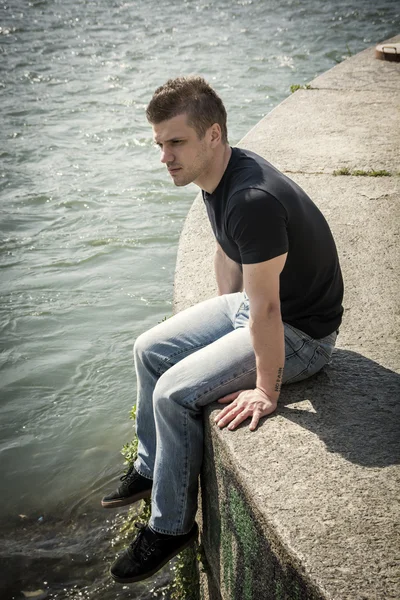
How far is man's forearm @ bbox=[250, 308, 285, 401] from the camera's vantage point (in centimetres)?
259

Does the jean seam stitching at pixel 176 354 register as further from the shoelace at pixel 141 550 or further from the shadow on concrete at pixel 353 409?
the shoelace at pixel 141 550

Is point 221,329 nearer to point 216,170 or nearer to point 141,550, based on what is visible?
point 216,170

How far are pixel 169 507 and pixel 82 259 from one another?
181 inches

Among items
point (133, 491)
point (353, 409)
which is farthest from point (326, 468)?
point (133, 491)

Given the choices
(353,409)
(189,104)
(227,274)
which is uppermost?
(189,104)

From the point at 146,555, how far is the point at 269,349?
1.06 metres

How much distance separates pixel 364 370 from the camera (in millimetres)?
2975

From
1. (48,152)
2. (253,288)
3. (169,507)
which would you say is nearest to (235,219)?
(253,288)

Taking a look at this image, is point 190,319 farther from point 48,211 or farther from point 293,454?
point 48,211

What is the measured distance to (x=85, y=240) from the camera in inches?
288

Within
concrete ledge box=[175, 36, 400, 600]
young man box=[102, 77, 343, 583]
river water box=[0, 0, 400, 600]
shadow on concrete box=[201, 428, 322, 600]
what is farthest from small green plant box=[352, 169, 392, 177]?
shadow on concrete box=[201, 428, 322, 600]

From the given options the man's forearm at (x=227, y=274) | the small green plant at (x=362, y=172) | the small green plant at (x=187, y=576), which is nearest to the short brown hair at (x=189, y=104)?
the man's forearm at (x=227, y=274)

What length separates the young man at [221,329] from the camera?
8.52ft

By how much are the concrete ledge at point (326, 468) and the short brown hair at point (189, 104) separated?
3.62ft
